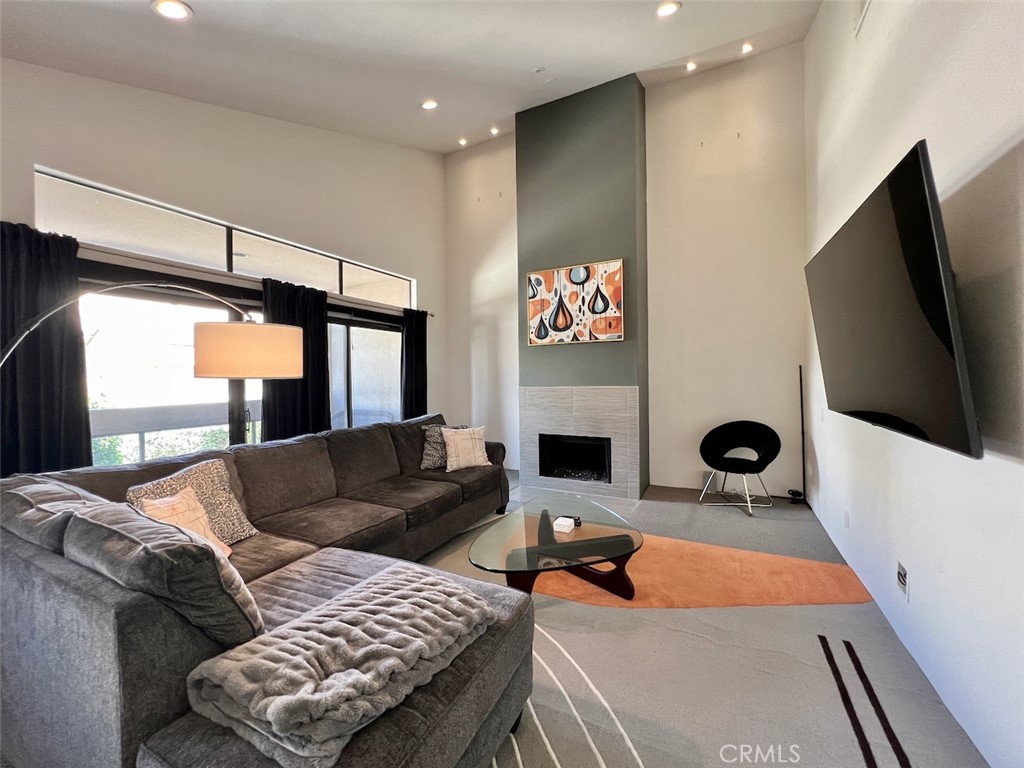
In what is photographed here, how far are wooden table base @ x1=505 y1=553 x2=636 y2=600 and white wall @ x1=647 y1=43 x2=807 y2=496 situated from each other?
2.45 m

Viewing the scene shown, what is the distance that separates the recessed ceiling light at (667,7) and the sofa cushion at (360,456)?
3.84 m

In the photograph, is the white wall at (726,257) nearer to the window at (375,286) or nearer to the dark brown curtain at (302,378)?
the window at (375,286)

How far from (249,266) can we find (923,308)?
4.36 m

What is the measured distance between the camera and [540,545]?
240 centimetres

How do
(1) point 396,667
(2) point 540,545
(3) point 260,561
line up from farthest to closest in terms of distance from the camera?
(2) point 540,545 < (3) point 260,561 < (1) point 396,667

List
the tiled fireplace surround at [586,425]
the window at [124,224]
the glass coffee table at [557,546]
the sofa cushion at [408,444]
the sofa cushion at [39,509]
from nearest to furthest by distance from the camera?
the sofa cushion at [39,509]
the glass coffee table at [557,546]
the window at [124,224]
the sofa cushion at [408,444]
the tiled fireplace surround at [586,425]

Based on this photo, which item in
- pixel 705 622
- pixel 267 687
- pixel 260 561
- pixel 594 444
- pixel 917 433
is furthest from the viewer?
pixel 594 444

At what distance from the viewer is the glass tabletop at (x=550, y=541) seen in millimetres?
2188

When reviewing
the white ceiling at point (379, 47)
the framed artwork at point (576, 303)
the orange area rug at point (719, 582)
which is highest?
the white ceiling at point (379, 47)

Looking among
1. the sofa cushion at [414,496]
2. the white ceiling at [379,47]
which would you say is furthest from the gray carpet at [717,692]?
the white ceiling at [379,47]

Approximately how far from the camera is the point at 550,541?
96.4 inches

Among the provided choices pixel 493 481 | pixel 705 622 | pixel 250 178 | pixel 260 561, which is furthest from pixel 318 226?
pixel 705 622

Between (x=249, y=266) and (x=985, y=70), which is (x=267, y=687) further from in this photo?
(x=249, y=266)

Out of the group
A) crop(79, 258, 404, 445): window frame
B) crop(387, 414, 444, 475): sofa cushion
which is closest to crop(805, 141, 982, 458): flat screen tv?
crop(387, 414, 444, 475): sofa cushion
